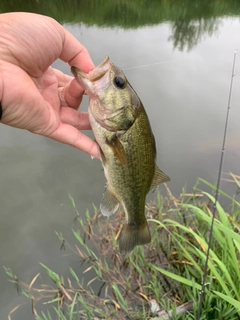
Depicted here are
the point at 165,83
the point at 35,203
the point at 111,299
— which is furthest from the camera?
the point at 165,83

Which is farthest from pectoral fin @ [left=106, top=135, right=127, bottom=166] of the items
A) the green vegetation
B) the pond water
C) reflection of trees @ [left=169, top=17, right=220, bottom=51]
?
reflection of trees @ [left=169, top=17, right=220, bottom=51]

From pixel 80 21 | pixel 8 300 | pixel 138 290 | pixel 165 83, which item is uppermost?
pixel 80 21

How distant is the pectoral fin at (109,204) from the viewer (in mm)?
1939

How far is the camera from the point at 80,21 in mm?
8883

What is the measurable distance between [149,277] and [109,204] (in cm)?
99

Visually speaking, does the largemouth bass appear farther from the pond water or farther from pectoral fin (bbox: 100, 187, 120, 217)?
the pond water

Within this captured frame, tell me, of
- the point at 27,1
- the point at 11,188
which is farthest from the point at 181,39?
the point at 11,188

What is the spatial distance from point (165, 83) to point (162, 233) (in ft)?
12.5

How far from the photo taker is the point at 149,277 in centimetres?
258

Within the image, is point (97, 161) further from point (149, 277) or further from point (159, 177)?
point (159, 177)

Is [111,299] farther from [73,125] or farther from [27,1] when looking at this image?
[27,1]

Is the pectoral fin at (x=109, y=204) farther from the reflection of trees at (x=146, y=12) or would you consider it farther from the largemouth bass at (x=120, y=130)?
the reflection of trees at (x=146, y=12)

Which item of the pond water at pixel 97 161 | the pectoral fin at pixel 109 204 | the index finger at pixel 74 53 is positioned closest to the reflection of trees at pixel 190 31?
the pond water at pixel 97 161

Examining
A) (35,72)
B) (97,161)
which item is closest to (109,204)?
(35,72)
